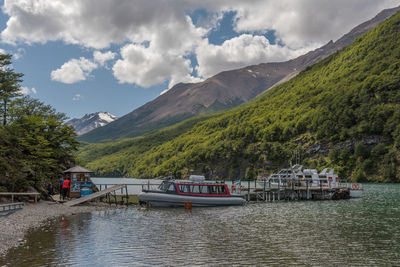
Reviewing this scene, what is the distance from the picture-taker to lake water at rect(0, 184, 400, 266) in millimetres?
18328

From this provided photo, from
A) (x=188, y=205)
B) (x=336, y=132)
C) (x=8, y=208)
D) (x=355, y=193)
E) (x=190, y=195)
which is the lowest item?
(x=355, y=193)

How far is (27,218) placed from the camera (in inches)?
1142

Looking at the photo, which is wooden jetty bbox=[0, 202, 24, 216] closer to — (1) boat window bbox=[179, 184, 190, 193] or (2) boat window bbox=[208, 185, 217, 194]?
(1) boat window bbox=[179, 184, 190, 193]

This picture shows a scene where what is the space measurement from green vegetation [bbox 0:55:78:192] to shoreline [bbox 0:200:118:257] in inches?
148

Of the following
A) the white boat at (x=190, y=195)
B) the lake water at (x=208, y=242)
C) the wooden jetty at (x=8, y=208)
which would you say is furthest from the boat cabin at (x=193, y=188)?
the wooden jetty at (x=8, y=208)

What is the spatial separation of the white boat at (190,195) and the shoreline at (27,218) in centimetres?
636

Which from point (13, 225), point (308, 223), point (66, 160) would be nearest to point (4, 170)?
point (13, 225)

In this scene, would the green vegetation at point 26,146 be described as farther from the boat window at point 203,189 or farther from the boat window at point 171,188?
the boat window at point 203,189

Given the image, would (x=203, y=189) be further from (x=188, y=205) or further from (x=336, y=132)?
(x=336, y=132)

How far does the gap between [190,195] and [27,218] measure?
23.7m

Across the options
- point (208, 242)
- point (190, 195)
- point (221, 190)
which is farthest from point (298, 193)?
point (208, 242)

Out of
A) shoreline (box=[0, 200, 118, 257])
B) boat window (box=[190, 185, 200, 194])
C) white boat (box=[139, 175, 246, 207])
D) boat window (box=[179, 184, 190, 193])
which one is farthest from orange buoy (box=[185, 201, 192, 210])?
shoreline (box=[0, 200, 118, 257])

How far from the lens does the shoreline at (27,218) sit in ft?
68.5

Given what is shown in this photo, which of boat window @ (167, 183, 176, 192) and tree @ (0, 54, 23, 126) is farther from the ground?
tree @ (0, 54, 23, 126)
